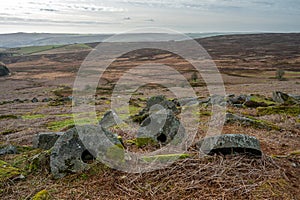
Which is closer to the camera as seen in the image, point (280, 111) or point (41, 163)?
point (41, 163)

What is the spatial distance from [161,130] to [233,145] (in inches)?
101

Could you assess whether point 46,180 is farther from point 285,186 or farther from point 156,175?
point 285,186

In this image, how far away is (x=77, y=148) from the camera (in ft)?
24.8

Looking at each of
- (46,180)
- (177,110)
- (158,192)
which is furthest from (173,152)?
(177,110)

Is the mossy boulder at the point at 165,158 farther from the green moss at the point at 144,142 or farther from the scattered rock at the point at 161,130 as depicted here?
the scattered rock at the point at 161,130

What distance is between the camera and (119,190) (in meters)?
6.59

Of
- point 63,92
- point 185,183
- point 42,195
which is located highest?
point 185,183

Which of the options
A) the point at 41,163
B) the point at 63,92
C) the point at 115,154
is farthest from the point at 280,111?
the point at 63,92

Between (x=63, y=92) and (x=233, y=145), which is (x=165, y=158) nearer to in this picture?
(x=233, y=145)

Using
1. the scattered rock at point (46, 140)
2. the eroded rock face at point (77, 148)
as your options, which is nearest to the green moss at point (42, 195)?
the eroded rock face at point (77, 148)

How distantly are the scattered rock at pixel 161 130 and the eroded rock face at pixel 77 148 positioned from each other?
161 cm

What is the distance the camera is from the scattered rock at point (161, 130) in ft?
30.6

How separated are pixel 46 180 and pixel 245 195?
469cm

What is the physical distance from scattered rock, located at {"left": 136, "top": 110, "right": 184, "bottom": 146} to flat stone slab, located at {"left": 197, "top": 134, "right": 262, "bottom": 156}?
1.91 meters
